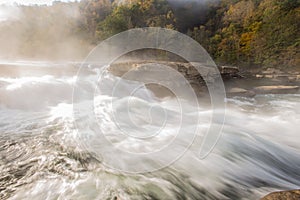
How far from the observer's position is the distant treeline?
20.5 meters

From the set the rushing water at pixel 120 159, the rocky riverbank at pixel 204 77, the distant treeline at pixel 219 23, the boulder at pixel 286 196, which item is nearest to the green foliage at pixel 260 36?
the distant treeline at pixel 219 23

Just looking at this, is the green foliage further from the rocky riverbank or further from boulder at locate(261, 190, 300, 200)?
boulder at locate(261, 190, 300, 200)

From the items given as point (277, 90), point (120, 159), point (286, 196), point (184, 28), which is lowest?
point (120, 159)

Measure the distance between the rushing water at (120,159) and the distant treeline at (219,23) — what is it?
18.9m

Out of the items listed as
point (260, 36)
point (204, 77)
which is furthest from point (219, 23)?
point (204, 77)

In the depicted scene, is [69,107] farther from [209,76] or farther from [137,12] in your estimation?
[137,12]

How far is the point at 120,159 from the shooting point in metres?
3.10

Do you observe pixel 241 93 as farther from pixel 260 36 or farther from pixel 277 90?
pixel 260 36

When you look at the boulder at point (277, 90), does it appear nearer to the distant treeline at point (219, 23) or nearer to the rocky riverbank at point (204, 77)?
the rocky riverbank at point (204, 77)

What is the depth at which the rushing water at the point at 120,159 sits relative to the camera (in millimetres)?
2307

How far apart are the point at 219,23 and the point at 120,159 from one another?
3458cm

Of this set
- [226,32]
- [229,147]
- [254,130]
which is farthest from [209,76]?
[226,32]

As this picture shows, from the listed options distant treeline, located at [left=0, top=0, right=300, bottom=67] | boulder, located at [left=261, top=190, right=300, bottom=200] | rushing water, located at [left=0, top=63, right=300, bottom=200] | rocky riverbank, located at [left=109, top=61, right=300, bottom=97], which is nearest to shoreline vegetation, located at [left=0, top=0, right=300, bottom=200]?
distant treeline, located at [left=0, top=0, right=300, bottom=67]

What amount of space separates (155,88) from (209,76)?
11.1 ft
